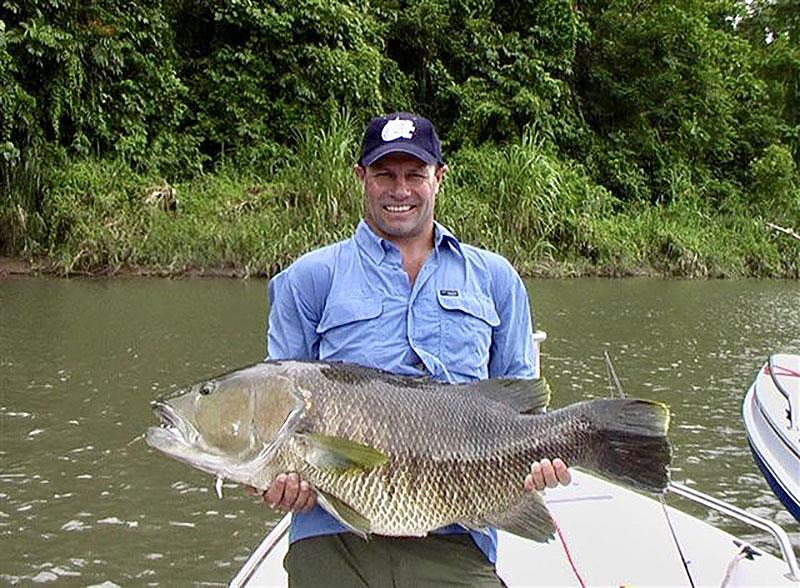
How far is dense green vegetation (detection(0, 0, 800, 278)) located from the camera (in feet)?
60.6

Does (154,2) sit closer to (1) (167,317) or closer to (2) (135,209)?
(2) (135,209)

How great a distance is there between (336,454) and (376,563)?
0.40 metres

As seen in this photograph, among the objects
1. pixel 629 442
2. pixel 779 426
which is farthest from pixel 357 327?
pixel 779 426

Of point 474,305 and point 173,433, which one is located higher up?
point 474,305

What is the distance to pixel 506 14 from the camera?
26.8m

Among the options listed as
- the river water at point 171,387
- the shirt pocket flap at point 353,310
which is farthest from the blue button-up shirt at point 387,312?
the river water at point 171,387

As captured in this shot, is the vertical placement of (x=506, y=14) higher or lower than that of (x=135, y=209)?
higher

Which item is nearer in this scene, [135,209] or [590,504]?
[590,504]

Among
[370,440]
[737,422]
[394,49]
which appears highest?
[394,49]

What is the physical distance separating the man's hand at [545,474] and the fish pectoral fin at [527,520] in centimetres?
3

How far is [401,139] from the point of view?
8.68 ft

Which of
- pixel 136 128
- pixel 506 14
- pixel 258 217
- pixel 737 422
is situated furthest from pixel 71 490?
pixel 506 14

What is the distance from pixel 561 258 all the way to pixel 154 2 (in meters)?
11.3

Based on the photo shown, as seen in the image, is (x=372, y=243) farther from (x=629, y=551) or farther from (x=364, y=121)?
(x=364, y=121)
